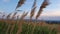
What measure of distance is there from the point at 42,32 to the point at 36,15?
13.9 feet

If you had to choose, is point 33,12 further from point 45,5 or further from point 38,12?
point 45,5

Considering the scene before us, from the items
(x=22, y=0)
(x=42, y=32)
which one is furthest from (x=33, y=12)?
(x=42, y=32)

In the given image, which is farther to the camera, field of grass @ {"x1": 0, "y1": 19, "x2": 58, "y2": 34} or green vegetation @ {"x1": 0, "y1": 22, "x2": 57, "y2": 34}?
green vegetation @ {"x1": 0, "y1": 22, "x2": 57, "y2": 34}

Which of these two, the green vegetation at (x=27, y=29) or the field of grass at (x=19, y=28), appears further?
the green vegetation at (x=27, y=29)

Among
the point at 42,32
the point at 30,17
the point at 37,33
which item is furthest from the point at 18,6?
the point at 42,32

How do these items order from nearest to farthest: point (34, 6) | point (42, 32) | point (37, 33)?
point (34, 6), point (37, 33), point (42, 32)

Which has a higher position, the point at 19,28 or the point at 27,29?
the point at 19,28

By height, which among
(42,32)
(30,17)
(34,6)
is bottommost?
(42,32)

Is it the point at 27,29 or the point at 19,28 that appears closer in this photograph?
the point at 19,28

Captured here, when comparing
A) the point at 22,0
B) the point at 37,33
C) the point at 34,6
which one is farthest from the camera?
the point at 37,33

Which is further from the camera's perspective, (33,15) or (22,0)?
(33,15)

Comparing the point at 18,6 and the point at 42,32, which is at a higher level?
the point at 18,6

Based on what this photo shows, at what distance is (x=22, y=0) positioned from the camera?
2096mm

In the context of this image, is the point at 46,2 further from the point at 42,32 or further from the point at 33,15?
the point at 42,32
